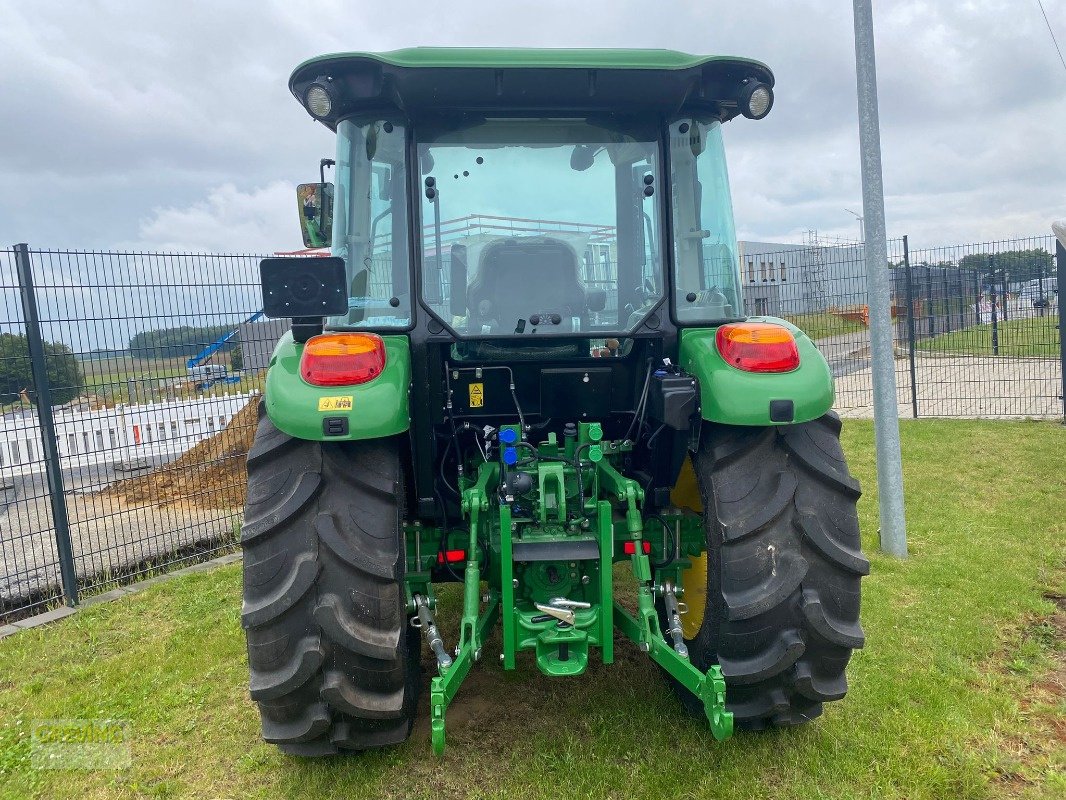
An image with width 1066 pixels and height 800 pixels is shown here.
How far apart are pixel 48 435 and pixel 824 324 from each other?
374 inches

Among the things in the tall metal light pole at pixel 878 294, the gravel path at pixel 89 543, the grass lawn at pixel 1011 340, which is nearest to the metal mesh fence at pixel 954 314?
the grass lawn at pixel 1011 340

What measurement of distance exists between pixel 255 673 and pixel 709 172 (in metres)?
2.45

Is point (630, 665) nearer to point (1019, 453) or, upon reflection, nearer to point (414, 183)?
point (414, 183)

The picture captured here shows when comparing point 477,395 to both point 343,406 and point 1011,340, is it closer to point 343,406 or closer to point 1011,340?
point 343,406

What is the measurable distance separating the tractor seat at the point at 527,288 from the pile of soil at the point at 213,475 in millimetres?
4281

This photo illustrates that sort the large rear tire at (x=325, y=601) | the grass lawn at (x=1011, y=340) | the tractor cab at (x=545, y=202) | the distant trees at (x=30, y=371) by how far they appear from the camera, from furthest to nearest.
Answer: the grass lawn at (x=1011, y=340), the distant trees at (x=30, y=371), the tractor cab at (x=545, y=202), the large rear tire at (x=325, y=601)

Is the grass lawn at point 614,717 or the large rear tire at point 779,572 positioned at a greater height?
the large rear tire at point 779,572

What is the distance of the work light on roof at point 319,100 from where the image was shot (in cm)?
268

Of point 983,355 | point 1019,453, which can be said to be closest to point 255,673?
point 1019,453

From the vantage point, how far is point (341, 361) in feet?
8.59

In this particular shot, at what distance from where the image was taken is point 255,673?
8.37ft

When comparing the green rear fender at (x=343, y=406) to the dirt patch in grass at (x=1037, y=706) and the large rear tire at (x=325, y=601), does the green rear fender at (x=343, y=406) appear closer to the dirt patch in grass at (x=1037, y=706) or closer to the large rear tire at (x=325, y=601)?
the large rear tire at (x=325, y=601)

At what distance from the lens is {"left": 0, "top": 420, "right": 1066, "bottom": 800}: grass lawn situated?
2.72 meters

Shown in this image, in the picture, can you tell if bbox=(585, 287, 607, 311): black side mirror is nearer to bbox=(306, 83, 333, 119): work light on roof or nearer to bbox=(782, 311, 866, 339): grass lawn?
bbox=(306, 83, 333, 119): work light on roof
